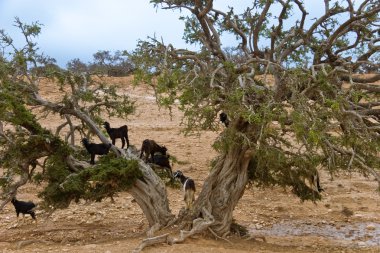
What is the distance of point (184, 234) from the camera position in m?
9.14

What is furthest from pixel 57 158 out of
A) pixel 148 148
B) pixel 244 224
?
pixel 244 224

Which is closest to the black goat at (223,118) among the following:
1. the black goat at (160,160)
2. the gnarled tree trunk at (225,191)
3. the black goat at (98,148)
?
the gnarled tree trunk at (225,191)

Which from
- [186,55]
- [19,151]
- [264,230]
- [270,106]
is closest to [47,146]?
[19,151]

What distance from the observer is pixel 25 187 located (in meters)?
15.6

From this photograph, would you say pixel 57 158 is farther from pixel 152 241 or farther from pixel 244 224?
pixel 244 224

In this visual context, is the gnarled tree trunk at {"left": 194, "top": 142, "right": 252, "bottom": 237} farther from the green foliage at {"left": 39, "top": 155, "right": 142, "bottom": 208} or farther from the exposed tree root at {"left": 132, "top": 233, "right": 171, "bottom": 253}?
the green foliage at {"left": 39, "top": 155, "right": 142, "bottom": 208}

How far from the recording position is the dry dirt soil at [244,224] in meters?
9.58

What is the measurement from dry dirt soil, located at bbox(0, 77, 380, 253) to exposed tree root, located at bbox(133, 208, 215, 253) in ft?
0.38

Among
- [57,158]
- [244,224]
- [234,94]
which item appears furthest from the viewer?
[244,224]

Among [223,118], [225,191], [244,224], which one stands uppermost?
[223,118]

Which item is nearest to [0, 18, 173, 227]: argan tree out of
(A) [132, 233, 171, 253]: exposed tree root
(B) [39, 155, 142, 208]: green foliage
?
(B) [39, 155, 142, 208]: green foliage

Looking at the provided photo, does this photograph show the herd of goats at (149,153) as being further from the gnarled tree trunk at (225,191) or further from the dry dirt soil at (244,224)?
the dry dirt soil at (244,224)

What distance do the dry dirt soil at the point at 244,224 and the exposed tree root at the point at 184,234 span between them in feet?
0.38

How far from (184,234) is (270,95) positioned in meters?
2.94
